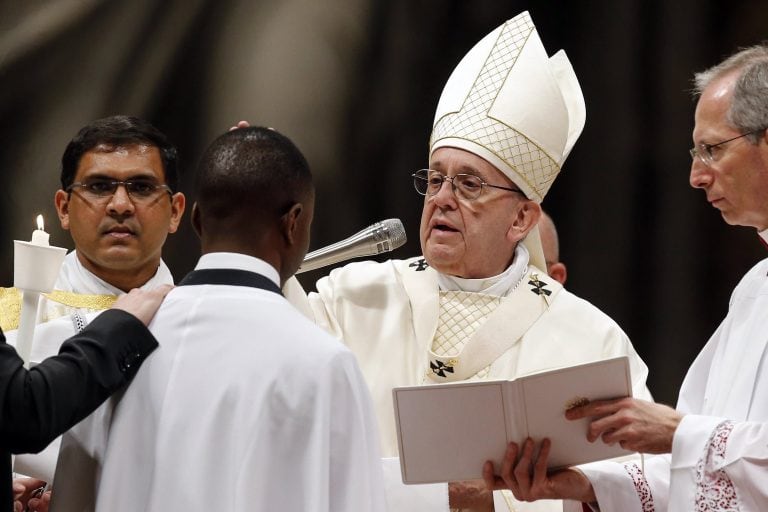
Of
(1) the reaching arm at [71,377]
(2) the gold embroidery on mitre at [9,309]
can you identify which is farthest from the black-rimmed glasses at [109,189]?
(1) the reaching arm at [71,377]

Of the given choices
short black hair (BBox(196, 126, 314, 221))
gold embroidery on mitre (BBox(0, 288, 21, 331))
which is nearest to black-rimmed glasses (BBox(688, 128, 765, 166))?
short black hair (BBox(196, 126, 314, 221))

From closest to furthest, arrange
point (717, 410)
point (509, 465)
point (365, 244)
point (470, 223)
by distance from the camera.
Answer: point (509, 465) < point (717, 410) < point (365, 244) < point (470, 223)

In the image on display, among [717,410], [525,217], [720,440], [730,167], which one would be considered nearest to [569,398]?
[720,440]

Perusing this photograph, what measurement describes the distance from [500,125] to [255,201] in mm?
1599

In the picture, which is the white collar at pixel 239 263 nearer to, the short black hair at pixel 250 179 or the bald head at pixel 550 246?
the short black hair at pixel 250 179

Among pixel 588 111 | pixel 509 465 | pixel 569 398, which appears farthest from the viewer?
pixel 588 111

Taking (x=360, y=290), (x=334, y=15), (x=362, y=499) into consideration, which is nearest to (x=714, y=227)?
(x=334, y=15)

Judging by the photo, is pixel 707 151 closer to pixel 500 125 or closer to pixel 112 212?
pixel 500 125

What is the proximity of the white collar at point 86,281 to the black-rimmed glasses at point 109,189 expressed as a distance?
0.27 meters

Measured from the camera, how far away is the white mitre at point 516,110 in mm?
3787

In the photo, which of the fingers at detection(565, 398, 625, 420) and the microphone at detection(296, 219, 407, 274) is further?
the microphone at detection(296, 219, 407, 274)

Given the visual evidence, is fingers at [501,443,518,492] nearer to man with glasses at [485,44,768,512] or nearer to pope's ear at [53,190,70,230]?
man with glasses at [485,44,768,512]

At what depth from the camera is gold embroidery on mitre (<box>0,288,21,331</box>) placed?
12.2ft

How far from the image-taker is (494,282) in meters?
3.75
